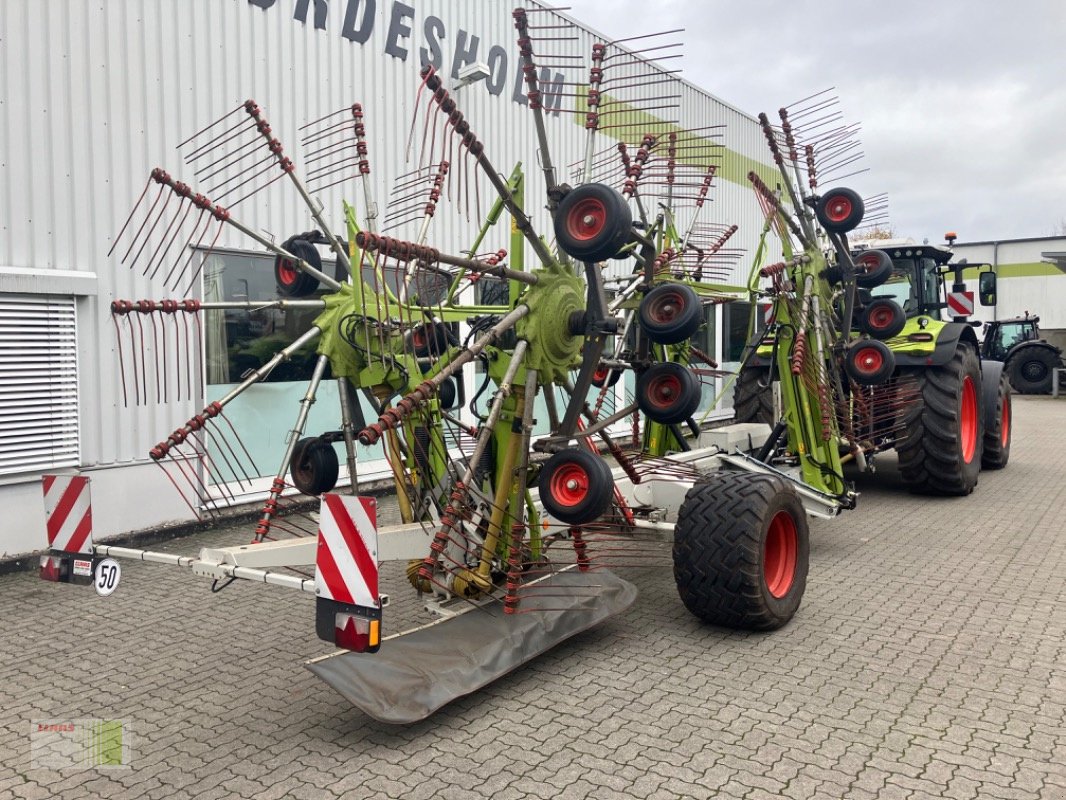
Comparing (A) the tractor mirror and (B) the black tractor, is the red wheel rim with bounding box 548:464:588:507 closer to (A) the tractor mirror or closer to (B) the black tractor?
(A) the tractor mirror

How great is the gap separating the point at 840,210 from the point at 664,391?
2.78 meters

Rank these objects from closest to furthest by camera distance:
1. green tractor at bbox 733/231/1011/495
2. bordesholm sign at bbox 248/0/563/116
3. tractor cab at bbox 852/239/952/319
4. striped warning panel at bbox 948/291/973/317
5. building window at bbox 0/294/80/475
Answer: building window at bbox 0/294/80/475 < green tractor at bbox 733/231/1011/495 < bordesholm sign at bbox 248/0/563/116 < tractor cab at bbox 852/239/952/319 < striped warning panel at bbox 948/291/973/317

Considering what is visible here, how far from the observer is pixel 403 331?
4.12 m

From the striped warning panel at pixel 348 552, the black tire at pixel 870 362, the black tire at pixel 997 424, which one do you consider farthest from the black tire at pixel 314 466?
the black tire at pixel 997 424

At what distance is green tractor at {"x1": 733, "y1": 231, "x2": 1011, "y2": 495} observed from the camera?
692 cm

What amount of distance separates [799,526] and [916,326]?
5033 mm

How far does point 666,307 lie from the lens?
4496 mm

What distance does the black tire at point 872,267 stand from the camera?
6809mm

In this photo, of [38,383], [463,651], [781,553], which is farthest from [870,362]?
[38,383]

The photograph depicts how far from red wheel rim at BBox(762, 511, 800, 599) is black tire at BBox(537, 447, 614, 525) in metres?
1.34

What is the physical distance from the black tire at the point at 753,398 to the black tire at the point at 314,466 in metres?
5.59

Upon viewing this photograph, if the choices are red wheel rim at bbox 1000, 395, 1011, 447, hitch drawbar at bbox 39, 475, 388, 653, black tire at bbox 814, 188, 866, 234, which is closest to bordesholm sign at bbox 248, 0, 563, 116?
black tire at bbox 814, 188, 866, 234

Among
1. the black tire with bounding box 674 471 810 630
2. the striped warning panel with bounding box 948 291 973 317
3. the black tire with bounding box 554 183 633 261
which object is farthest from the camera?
the striped warning panel with bounding box 948 291 973 317

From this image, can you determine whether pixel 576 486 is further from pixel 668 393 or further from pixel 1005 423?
pixel 1005 423
